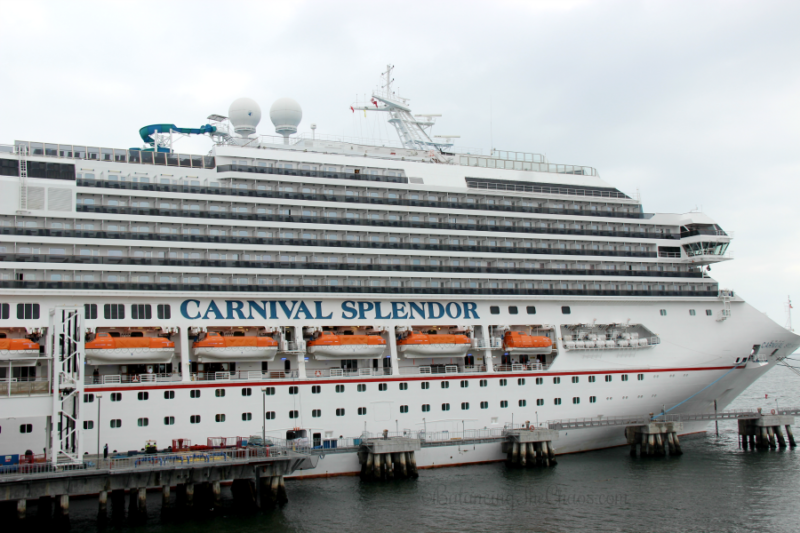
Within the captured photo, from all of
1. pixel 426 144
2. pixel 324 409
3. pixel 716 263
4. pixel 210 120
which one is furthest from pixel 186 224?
pixel 716 263

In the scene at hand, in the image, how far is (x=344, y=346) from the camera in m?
36.4

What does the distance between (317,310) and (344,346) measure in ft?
7.90

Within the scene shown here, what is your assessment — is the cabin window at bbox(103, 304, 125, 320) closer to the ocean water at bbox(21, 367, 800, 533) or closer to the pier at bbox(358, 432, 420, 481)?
the ocean water at bbox(21, 367, 800, 533)

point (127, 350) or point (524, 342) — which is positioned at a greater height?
point (127, 350)

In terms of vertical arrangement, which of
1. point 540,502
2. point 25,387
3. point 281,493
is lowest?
point 540,502

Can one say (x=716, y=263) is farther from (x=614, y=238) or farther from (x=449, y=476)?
(x=449, y=476)

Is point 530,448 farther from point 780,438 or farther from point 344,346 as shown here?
point 780,438

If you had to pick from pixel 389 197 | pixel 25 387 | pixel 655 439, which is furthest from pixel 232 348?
pixel 655 439

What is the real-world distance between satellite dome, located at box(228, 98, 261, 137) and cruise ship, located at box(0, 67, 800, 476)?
0.47 feet

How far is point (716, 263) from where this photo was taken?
45.3 metres

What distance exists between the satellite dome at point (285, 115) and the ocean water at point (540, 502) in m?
20.7

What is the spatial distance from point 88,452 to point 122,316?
6176 mm

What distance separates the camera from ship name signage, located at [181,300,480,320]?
35344 millimetres

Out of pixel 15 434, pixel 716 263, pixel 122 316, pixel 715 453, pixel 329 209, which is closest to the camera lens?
pixel 15 434
